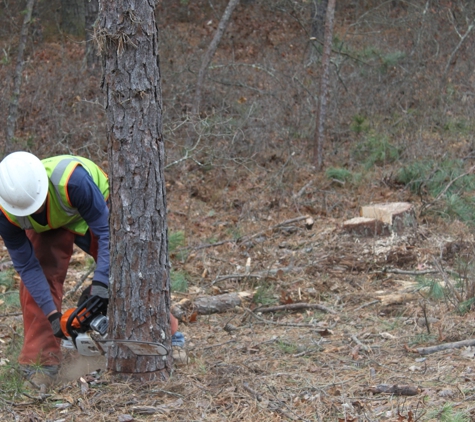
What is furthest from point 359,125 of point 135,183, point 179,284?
point 135,183

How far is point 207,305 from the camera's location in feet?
17.6

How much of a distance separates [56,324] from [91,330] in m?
0.28

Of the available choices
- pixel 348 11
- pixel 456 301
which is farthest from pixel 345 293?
pixel 348 11

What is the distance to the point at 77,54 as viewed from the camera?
44.4ft

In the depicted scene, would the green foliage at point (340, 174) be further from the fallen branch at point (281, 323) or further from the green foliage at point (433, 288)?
the fallen branch at point (281, 323)

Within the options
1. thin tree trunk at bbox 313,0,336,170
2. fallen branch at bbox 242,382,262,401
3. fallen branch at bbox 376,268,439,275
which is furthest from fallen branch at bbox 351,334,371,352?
thin tree trunk at bbox 313,0,336,170

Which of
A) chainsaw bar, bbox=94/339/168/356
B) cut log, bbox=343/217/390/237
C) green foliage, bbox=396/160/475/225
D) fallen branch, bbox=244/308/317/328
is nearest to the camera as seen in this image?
chainsaw bar, bbox=94/339/168/356

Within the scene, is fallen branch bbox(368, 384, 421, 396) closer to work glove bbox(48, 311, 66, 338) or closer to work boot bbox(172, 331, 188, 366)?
work boot bbox(172, 331, 188, 366)

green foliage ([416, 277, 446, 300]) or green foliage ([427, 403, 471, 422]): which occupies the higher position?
green foliage ([427, 403, 471, 422])

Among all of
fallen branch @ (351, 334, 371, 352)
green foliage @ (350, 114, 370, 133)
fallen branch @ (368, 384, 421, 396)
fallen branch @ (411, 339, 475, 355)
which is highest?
green foliage @ (350, 114, 370, 133)

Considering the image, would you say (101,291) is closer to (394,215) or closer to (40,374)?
(40,374)

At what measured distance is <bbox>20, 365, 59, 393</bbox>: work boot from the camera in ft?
13.0

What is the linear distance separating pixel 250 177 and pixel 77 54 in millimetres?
6423

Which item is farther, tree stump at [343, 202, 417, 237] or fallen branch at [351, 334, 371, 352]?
tree stump at [343, 202, 417, 237]
